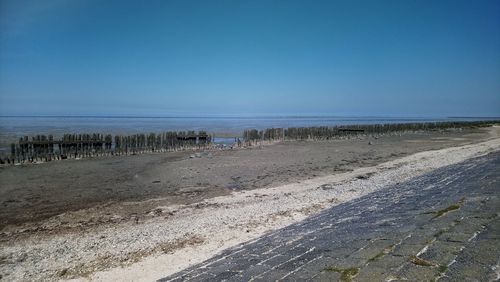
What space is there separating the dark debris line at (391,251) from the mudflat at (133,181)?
6587 millimetres

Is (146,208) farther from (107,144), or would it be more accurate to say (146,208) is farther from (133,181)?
(107,144)

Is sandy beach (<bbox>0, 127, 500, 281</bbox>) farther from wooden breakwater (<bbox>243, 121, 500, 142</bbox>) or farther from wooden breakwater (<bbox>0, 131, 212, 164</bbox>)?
wooden breakwater (<bbox>243, 121, 500, 142</bbox>)

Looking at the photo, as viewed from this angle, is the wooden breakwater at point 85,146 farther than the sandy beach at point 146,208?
Yes

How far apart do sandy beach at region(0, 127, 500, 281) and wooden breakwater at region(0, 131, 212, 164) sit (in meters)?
1.95

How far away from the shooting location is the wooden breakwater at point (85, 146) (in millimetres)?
20375

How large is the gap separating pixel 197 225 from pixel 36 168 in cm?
1383

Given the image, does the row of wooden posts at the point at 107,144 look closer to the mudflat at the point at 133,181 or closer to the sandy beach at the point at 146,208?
the mudflat at the point at 133,181

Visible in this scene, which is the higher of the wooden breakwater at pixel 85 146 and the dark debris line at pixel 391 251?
the dark debris line at pixel 391 251

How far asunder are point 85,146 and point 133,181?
36.9 feet

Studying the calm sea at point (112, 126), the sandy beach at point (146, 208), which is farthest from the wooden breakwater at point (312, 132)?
the sandy beach at point (146, 208)

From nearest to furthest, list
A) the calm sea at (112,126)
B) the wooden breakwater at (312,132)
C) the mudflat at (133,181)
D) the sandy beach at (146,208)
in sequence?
the sandy beach at (146,208) → the mudflat at (133,181) → the wooden breakwater at (312,132) → the calm sea at (112,126)

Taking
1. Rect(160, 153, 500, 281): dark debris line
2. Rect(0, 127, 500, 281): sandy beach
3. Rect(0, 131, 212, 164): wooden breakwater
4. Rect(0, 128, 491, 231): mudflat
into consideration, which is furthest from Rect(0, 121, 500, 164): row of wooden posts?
Rect(160, 153, 500, 281): dark debris line

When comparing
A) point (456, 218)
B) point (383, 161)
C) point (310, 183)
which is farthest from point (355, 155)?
point (456, 218)

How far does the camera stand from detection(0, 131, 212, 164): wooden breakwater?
20375 mm
